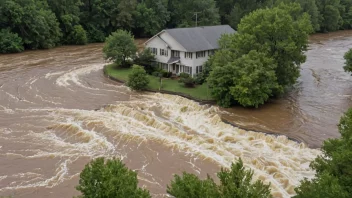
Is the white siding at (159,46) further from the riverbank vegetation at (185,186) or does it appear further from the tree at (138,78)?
the riverbank vegetation at (185,186)

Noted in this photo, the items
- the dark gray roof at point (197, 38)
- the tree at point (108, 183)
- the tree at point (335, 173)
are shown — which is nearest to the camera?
the tree at point (108, 183)

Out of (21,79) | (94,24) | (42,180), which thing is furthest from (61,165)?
(94,24)

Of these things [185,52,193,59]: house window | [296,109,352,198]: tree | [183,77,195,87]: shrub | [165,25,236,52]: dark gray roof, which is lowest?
[183,77,195,87]: shrub

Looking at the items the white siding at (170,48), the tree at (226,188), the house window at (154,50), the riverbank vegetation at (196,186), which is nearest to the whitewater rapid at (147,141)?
the white siding at (170,48)

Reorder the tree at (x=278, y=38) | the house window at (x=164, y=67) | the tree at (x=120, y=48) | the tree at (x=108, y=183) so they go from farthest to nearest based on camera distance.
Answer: the tree at (x=120, y=48) < the house window at (x=164, y=67) < the tree at (x=278, y=38) < the tree at (x=108, y=183)

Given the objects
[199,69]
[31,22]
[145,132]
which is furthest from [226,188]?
[31,22]

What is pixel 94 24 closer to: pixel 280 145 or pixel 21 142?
pixel 21 142

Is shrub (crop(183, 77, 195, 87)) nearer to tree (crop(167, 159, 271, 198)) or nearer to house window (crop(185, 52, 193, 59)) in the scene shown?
house window (crop(185, 52, 193, 59))

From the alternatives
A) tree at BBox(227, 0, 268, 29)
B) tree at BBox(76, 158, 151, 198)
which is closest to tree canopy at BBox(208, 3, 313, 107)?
tree at BBox(76, 158, 151, 198)
